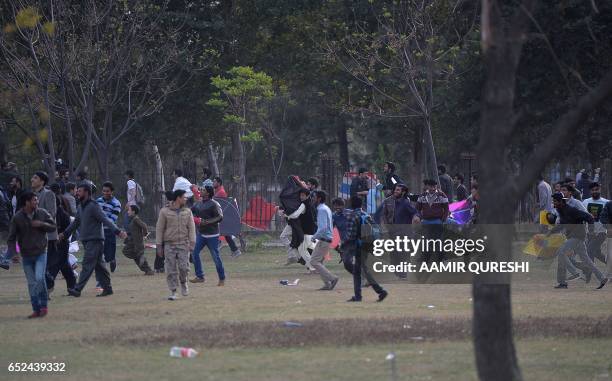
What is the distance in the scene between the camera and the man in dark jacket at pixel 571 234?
18.8m

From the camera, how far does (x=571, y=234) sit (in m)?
19.0

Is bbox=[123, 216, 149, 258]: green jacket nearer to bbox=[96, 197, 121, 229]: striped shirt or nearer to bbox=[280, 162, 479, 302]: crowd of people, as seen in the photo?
bbox=[96, 197, 121, 229]: striped shirt

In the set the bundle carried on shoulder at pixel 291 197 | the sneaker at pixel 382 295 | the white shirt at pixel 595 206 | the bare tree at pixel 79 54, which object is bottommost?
the sneaker at pixel 382 295

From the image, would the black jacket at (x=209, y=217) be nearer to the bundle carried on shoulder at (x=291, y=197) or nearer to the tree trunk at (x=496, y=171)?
the bundle carried on shoulder at (x=291, y=197)

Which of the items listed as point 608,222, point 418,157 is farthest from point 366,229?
point 418,157

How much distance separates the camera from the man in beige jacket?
17172 mm

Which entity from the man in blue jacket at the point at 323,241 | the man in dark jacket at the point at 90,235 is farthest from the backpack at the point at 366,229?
the man in dark jacket at the point at 90,235

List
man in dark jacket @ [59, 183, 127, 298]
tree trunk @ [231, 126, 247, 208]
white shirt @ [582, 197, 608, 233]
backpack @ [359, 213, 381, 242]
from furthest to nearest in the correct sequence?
tree trunk @ [231, 126, 247, 208], white shirt @ [582, 197, 608, 233], man in dark jacket @ [59, 183, 127, 298], backpack @ [359, 213, 381, 242]

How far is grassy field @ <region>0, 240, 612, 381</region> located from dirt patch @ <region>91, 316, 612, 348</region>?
1 cm

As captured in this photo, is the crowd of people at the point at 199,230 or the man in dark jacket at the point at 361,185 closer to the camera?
the crowd of people at the point at 199,230

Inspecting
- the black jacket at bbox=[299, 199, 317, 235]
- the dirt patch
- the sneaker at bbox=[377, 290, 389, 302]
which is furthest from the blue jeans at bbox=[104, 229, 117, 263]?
the dirt patch

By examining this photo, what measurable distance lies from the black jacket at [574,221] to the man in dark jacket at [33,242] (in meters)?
8.98

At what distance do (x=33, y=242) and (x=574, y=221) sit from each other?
30.5 feet

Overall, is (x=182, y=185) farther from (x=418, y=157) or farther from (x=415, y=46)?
(x=418, y=157)
